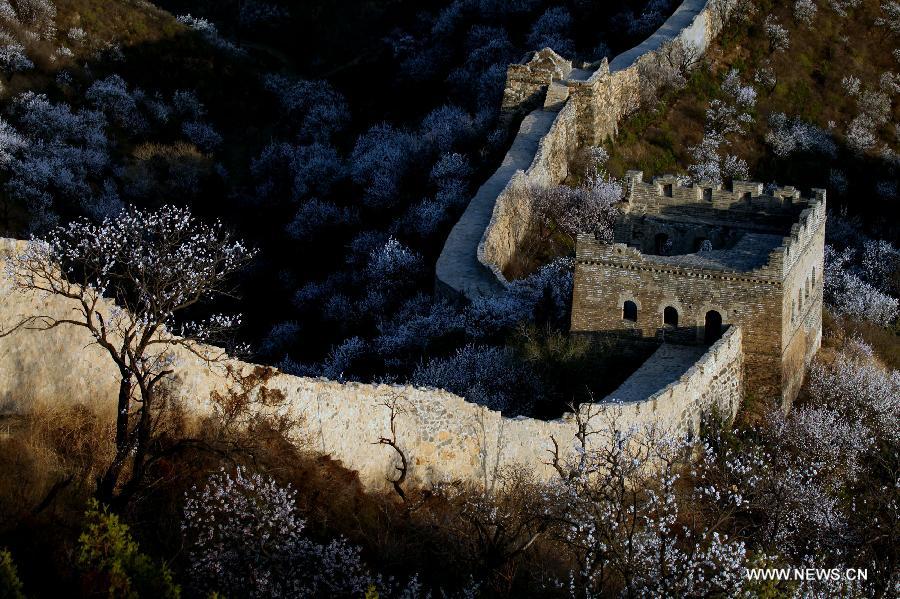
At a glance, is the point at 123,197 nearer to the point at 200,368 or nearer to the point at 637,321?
the point at 637,321

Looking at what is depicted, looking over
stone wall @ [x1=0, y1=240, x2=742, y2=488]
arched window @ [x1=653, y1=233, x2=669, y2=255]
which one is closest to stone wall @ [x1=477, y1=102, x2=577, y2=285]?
arched window @ [x1=653, y1=233, x2=669, y2=255]

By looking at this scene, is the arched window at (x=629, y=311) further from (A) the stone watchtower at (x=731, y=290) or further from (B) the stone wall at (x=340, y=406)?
(B) the stone wall at (x=340, y=406)

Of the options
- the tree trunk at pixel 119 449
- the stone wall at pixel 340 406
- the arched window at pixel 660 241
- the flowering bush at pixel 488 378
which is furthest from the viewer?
the arched window at pixel 660 241

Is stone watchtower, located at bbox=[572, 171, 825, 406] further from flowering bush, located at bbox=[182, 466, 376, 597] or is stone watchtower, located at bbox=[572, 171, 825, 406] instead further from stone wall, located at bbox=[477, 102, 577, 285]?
flowering bush, located at bbox=[182, 466, 376, 597]

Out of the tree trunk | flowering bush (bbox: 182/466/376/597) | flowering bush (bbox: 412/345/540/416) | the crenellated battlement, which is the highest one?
the crenellated battlement

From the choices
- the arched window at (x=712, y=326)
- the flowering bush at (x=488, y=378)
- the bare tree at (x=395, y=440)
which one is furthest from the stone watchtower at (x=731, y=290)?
the bare tree at (x=395, y=440)

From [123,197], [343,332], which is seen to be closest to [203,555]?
[343,332]
